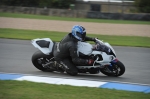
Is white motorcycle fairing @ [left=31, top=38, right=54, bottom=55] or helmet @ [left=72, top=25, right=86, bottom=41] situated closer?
helmet @ [left=72, top=25, right=86, bottom=41]

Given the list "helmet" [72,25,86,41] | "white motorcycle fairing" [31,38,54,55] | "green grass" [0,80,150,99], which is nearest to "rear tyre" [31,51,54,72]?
"white motorcycle fairing" [31,38,54,55]

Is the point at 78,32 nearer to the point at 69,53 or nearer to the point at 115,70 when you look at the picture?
the point at 69,53

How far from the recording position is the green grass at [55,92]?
6.47m

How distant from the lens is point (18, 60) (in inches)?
437

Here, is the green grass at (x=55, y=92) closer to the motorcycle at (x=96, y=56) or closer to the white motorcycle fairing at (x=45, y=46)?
the motorcycle at (x=96, y=56)

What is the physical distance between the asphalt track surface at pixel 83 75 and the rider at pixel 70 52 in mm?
263

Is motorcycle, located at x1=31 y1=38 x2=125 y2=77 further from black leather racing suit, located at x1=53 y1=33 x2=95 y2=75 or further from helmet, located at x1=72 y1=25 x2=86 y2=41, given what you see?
helmet, located at x1=72 y1=25 x2=86 y2=41

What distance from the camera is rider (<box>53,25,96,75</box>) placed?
873cm

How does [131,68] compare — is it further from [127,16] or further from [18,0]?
[18,0]

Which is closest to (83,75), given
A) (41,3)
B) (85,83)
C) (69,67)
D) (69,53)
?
(69,67)

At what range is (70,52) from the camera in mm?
8789

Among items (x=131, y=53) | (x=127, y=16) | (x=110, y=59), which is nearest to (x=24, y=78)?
(x=110, y=59)

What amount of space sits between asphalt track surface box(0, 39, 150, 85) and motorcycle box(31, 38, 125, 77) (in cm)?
18

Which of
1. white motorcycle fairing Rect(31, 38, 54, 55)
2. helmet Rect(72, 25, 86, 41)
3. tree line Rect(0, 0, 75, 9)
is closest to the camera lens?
helmet Rect(72, 25, 86, 41)
